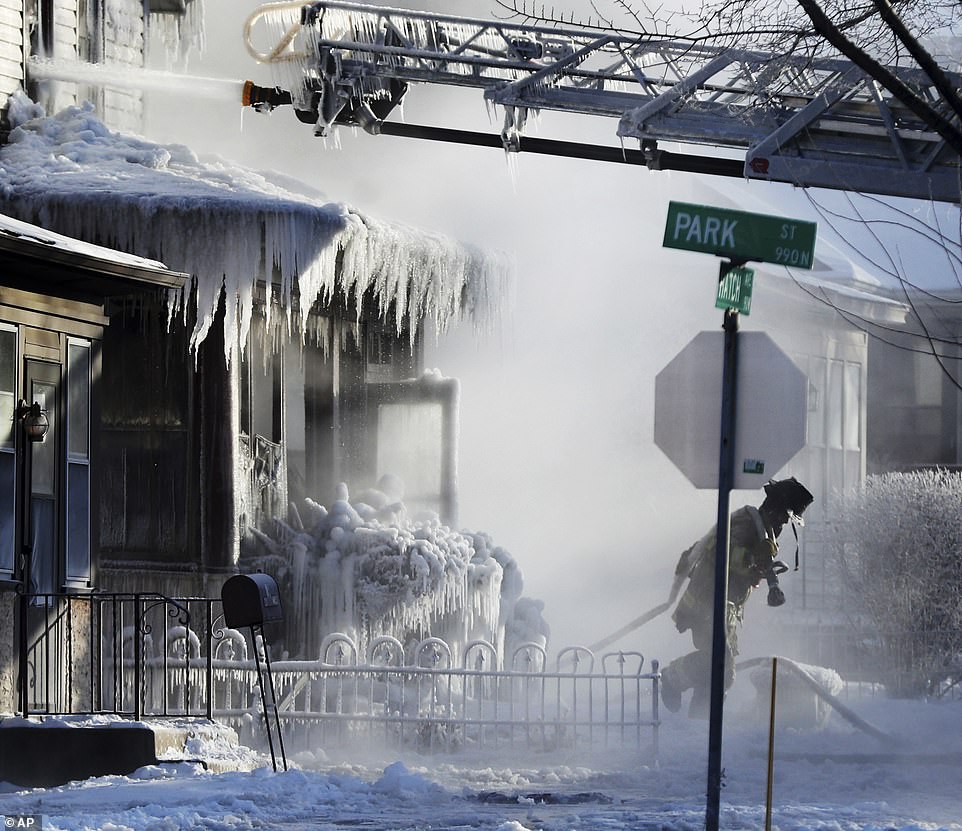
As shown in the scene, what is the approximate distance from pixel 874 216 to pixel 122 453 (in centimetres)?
2529

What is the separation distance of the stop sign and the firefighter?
32.2 ft

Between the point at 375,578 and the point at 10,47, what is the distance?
706 centimetres

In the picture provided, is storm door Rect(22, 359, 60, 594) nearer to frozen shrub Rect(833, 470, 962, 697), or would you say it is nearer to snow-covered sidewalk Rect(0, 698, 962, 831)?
snow-covered sidewalk Rect(0, 698, 962, 831)

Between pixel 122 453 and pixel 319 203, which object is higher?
pixel 319 203

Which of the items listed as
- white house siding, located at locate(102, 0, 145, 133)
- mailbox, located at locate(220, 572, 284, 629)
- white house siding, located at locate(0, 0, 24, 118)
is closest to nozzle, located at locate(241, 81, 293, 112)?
white house siding, located at locate(0, 0, 24, 118)

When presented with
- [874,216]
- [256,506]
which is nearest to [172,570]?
[256,506]

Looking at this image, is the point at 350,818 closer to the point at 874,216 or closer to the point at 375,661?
the point at 375,661

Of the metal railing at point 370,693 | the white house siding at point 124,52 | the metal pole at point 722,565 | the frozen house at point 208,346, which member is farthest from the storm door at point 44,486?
the white house siding at point 124,52

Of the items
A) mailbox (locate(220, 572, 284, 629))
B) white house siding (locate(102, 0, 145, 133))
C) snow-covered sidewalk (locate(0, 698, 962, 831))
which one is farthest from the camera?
white house siding (locate(102, 0, 145, 133))

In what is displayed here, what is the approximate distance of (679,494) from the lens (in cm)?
3709

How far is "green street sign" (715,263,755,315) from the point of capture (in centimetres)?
823

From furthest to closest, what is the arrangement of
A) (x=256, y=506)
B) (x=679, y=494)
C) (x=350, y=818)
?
1. (x=679, y=494)
2. (x=256, y=506)
3. (x=350, y=818)

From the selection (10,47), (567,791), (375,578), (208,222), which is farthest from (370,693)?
(10,47)

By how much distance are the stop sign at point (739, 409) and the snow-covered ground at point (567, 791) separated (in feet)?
7.71
